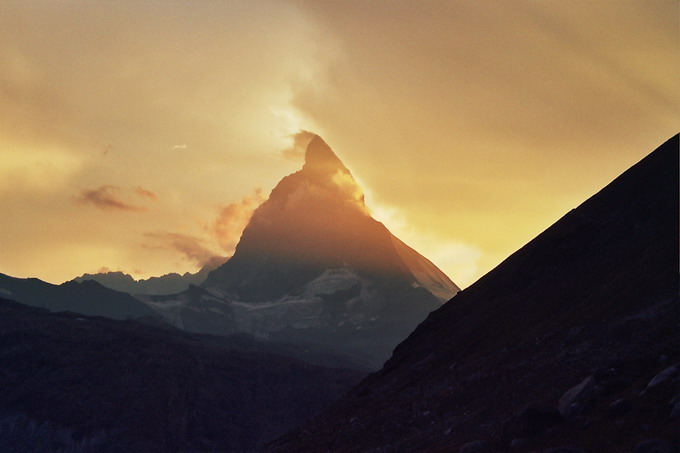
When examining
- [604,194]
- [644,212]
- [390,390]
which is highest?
[604,194]

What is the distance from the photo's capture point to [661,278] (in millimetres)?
75750

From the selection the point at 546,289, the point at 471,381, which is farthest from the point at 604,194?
the point at 471,381

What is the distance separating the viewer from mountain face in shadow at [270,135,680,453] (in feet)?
152

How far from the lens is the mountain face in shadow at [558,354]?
46.2 m

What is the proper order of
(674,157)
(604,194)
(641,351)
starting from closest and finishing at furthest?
1. (641,351)
2. (674,157)
3. (604,194)

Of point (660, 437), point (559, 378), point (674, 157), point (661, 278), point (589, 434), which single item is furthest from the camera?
point (674, 157)

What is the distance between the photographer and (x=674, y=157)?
359ft

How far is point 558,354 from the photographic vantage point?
7294 centimetres

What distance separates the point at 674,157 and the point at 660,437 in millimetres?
83199

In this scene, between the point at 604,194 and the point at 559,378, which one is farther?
the point at 604,194

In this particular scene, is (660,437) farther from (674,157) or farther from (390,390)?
(674,157)

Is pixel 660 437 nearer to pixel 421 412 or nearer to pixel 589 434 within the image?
pixel 589 434

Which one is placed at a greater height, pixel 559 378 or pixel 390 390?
pixel 390 390

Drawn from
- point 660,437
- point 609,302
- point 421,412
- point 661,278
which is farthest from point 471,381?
point 660,437
